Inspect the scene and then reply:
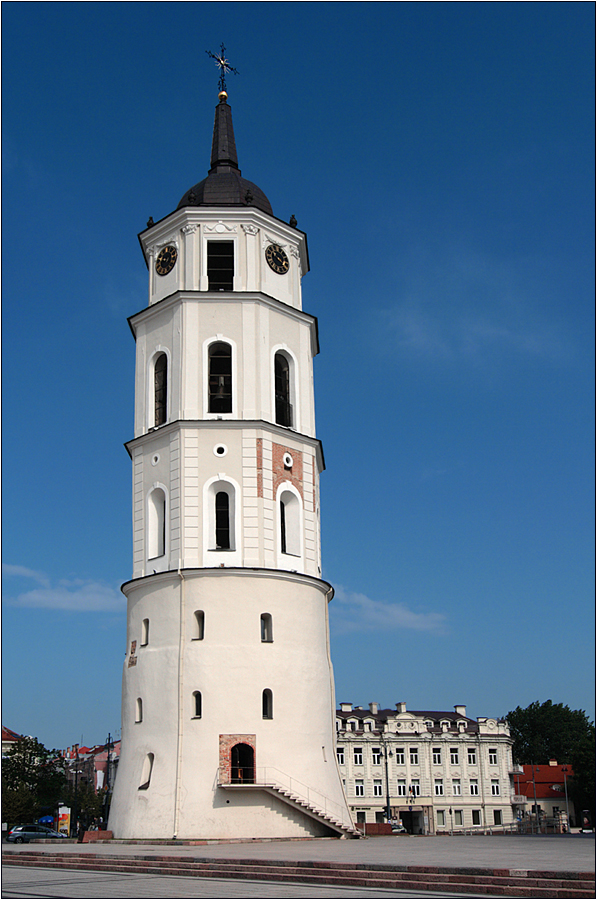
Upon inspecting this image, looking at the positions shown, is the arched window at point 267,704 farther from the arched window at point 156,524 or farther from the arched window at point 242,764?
the arched window at point 156,524

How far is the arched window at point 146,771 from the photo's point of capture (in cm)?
3058

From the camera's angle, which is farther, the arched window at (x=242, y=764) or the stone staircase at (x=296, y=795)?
the arched window at (x=242, y=764)

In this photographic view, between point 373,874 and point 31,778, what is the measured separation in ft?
179

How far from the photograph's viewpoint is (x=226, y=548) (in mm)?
33312

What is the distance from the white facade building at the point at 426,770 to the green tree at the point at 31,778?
32.9 m

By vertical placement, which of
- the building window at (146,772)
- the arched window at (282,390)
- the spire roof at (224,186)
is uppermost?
the spire roof at (224,186)

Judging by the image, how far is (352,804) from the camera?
3489 inches

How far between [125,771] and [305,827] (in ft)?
21.7

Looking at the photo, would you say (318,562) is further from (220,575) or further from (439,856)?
(439,856)

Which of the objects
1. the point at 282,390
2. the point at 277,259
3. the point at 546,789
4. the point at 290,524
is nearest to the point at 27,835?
the point at 290,524

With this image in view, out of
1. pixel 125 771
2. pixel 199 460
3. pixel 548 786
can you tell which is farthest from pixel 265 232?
pixel 548 786

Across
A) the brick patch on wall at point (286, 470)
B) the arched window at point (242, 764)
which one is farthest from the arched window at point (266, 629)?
the brick patch on wall at point (286, 470)

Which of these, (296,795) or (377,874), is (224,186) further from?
(377,874)

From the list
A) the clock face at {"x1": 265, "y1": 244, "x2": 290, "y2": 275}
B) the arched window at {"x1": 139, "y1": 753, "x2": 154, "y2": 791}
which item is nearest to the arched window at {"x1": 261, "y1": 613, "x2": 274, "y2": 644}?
the arched window at {"x1": 139, "y1": 753, "x2": 154, "y2": 791}
